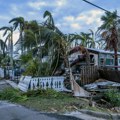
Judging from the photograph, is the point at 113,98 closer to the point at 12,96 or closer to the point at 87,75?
the point at 12,96

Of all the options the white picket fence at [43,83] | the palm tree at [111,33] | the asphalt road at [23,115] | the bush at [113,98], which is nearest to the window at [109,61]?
the palm tree at [111,33]

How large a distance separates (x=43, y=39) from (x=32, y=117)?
902 centimetres

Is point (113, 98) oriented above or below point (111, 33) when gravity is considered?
below

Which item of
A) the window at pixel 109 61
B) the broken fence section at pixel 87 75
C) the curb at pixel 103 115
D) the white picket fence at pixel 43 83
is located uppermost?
the window at pixel 109 61

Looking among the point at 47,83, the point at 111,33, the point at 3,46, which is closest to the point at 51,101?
the point at 47,83

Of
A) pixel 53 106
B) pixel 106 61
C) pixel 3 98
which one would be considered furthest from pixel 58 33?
pixel 106 61

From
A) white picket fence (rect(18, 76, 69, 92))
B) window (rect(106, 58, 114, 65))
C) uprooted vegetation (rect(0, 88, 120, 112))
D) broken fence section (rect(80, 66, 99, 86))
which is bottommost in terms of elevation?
uprooted vegetation (rect(0, 88, 120, 112))

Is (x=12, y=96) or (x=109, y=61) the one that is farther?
(x=109, y=61)

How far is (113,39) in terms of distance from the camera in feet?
101

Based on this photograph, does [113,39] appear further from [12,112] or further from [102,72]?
[12,112]

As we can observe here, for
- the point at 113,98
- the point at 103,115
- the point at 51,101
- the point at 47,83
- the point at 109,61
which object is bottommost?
the point at 103,115

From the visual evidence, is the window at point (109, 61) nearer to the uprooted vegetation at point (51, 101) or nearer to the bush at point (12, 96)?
the uprooted vegetation at point (51, 101)

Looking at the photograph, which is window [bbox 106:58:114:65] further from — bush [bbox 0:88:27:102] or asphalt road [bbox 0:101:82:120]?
asphalt road [bbox 0:101:82:120]

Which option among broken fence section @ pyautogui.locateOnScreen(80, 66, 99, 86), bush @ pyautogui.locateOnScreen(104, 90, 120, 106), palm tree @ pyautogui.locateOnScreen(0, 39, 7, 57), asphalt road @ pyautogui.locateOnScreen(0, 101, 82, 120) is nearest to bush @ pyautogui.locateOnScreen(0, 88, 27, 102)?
asphalt road @ pyautogui.locateOnScreen(0, 101, 82, 120)
